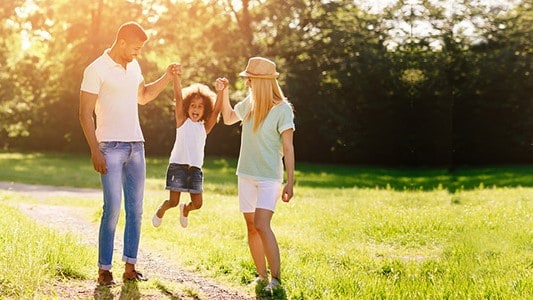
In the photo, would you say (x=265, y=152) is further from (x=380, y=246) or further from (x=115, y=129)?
(x=380, y=246)

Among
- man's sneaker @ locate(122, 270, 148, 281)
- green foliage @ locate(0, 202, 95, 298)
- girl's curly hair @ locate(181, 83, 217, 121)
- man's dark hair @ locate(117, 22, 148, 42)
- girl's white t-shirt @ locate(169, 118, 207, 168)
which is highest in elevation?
man's dark hair @ locate(117, 22, 148, 42)

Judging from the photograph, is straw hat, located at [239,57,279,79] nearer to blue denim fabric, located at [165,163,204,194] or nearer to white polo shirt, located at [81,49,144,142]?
white polo shirt, located at [81,49,144,142]

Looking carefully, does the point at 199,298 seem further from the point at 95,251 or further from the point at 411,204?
the point at 411,204

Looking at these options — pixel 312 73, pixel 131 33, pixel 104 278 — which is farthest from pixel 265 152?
pixel 312 73

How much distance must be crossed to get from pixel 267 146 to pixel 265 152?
6cm

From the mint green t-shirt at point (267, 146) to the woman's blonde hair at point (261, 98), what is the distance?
0.05m

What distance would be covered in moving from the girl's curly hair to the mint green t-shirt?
1275mm

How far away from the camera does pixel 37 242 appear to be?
24.2 ft

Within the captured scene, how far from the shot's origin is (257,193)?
692 centimetres

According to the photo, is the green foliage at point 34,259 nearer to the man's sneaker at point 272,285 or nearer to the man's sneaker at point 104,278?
the man's sneaker at point 104,278

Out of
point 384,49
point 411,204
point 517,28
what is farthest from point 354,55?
point 411,204

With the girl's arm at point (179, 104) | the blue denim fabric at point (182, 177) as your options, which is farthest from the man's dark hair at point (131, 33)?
the blue denim fabric at point (182, 177)

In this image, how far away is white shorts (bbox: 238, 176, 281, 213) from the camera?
22.2 ft

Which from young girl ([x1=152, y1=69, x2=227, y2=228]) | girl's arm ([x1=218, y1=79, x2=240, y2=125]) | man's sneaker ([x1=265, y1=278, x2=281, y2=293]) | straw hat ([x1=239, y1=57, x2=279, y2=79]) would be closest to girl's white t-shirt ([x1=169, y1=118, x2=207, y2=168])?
young girl ([x1=152, y1=69, x2=227, y2=228])
